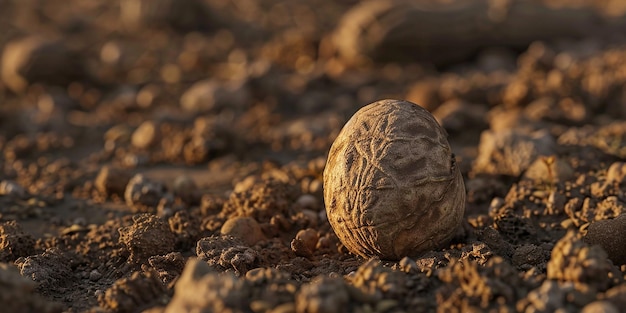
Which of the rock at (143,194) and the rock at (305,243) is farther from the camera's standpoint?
the rock at (143,194)

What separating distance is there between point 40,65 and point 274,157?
14.9 ft

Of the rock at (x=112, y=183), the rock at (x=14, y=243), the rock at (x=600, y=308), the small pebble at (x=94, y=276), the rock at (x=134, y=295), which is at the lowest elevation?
the small pebble at (x=94, y=276)

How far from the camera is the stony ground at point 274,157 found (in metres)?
3.70

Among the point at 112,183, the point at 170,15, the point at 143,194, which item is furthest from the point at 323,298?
the point at 170,15

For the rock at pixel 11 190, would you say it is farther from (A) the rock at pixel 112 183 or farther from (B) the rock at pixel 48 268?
(B) the rock at pixel 48 268

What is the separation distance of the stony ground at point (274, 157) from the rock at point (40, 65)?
0.03 meters

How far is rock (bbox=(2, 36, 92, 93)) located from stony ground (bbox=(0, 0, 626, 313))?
27mm

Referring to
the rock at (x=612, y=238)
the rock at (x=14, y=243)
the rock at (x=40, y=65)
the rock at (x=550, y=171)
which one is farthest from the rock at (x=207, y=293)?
the rock at (x=40, y=65)

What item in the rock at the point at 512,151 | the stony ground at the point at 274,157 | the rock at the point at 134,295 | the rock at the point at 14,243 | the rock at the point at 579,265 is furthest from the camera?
the rock at the point at 512,151

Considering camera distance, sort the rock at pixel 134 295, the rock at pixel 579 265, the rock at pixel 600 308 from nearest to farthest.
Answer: the rock at pixel 600 308 < the rock at pixel 579 265 < the rock at pixel 134 295

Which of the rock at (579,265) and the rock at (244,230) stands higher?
the rock at (579,265)

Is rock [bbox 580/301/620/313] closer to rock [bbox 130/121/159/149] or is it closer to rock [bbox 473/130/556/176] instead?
rock [bbox 473/130/556/176]

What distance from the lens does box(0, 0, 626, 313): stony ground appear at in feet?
12.1

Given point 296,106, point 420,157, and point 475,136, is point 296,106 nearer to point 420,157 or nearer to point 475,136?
point 475,136
